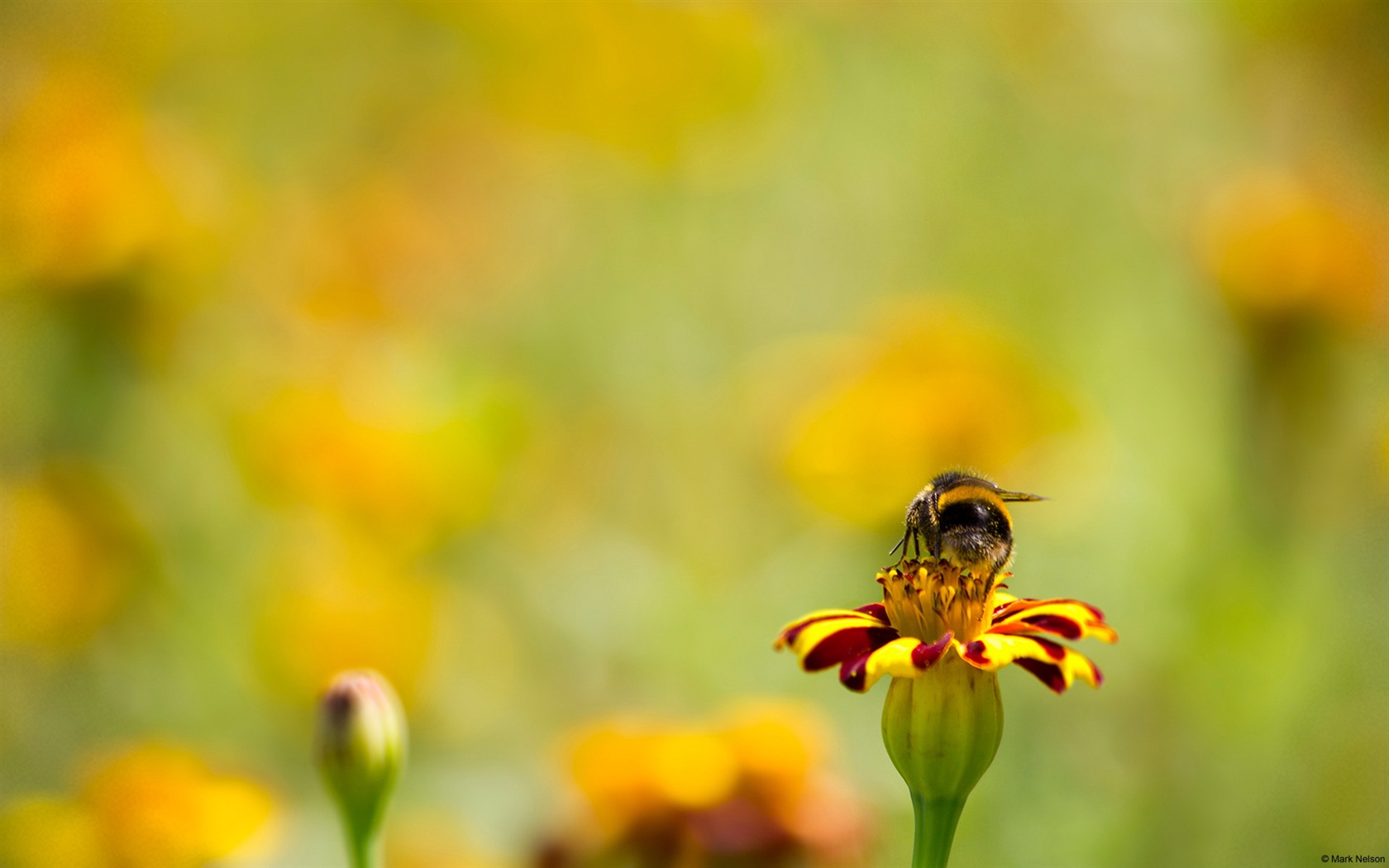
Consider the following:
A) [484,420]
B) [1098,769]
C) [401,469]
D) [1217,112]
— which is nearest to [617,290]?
[484,420]

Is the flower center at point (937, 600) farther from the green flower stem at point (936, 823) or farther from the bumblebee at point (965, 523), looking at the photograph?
the green flower stem at point (936, 823)

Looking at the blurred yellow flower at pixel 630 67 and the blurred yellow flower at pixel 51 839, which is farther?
the blurred yellow flower at pixel 630 67

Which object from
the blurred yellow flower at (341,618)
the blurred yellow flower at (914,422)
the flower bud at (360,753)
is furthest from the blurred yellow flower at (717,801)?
the blurred yellow flower at (341,618)

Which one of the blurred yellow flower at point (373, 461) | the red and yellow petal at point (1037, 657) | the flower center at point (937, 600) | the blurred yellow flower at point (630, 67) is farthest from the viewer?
the blurred yellow flower at point (630, 67)

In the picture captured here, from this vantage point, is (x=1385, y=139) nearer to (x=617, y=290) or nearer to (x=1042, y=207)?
(x=1042, y=207)

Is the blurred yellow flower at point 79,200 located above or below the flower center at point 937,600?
above

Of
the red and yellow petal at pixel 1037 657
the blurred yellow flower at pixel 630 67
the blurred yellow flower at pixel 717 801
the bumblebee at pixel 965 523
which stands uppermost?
the blurred yellow flower at pixel 630 67
